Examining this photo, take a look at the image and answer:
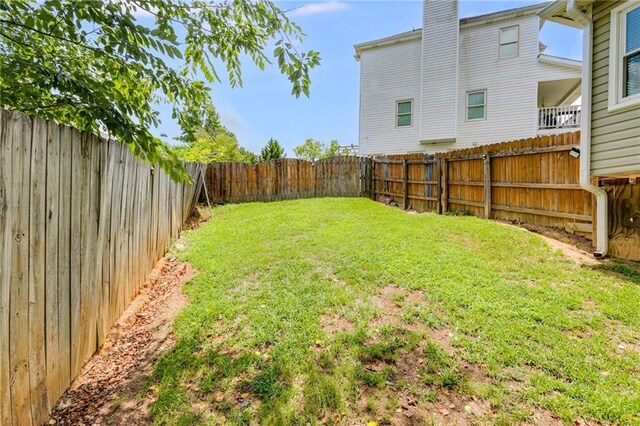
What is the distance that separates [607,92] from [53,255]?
7.23 meters

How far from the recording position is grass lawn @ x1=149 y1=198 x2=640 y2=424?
227 cm

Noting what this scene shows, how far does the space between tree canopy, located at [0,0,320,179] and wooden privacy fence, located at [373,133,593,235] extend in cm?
569

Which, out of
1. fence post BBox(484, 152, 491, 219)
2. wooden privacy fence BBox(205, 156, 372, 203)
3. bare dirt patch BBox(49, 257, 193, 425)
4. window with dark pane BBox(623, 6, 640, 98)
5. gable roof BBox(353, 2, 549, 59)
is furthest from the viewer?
wooden privacy fence BBox(205, 156, 372, 203)

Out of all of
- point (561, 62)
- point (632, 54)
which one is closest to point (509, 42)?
point (561, 62)

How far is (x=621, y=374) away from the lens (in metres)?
2.46

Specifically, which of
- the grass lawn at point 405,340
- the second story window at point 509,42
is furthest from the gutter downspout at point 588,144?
the second story window at point 509,42

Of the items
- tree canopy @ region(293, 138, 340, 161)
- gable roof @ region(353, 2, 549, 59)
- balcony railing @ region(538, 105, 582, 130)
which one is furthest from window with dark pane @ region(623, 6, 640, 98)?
tree canopy @ region(293, 138, 340, 161)

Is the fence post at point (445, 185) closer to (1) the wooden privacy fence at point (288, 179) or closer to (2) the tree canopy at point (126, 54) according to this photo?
(1) the wooden privacy fence at point (288, 179)

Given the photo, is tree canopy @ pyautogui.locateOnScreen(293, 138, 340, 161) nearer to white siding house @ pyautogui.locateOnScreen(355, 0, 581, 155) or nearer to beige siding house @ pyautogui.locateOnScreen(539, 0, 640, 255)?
white siding house @ pyautogui.locateOnScreen(355, 0, 581, 155)

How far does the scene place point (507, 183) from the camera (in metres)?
7.20

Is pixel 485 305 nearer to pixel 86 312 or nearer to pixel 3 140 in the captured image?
pixel 86 312

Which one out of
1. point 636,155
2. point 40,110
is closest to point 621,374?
point 636,155

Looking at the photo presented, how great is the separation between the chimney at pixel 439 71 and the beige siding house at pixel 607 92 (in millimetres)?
7306

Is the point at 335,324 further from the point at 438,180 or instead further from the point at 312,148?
the point at 312,148
